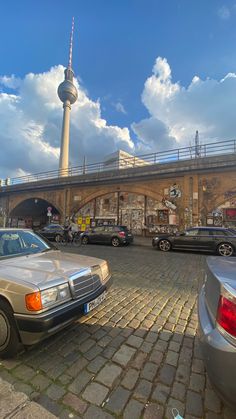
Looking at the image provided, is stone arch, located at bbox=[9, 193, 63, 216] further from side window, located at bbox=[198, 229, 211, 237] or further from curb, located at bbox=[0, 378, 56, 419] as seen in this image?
curb, located at bbox=[0, 378, 56, 419]

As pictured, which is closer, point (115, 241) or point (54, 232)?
point (115, 241)

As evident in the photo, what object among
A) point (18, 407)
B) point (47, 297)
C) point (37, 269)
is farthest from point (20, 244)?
point (18, 407)

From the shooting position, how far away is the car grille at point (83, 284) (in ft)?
8.22

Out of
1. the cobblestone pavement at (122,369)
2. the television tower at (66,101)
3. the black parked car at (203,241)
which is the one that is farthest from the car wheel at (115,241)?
the television tower at (66,101)

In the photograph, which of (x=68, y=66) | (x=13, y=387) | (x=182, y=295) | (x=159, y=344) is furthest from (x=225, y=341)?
(x=68, y=66)

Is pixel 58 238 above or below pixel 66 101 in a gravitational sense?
below

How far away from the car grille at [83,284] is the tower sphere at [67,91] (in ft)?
175

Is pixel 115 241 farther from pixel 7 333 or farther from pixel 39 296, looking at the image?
pixel 39 296

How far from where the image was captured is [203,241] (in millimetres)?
10180

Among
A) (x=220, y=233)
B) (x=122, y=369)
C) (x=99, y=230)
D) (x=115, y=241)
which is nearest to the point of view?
(x=122, y=369)

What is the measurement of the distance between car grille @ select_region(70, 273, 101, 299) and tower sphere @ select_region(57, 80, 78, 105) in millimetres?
53303

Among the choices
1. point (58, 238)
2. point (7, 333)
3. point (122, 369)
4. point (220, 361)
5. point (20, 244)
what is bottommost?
point (122, 369)

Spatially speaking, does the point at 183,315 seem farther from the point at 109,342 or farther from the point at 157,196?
the point at 157,196

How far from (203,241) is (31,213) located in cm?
2412
